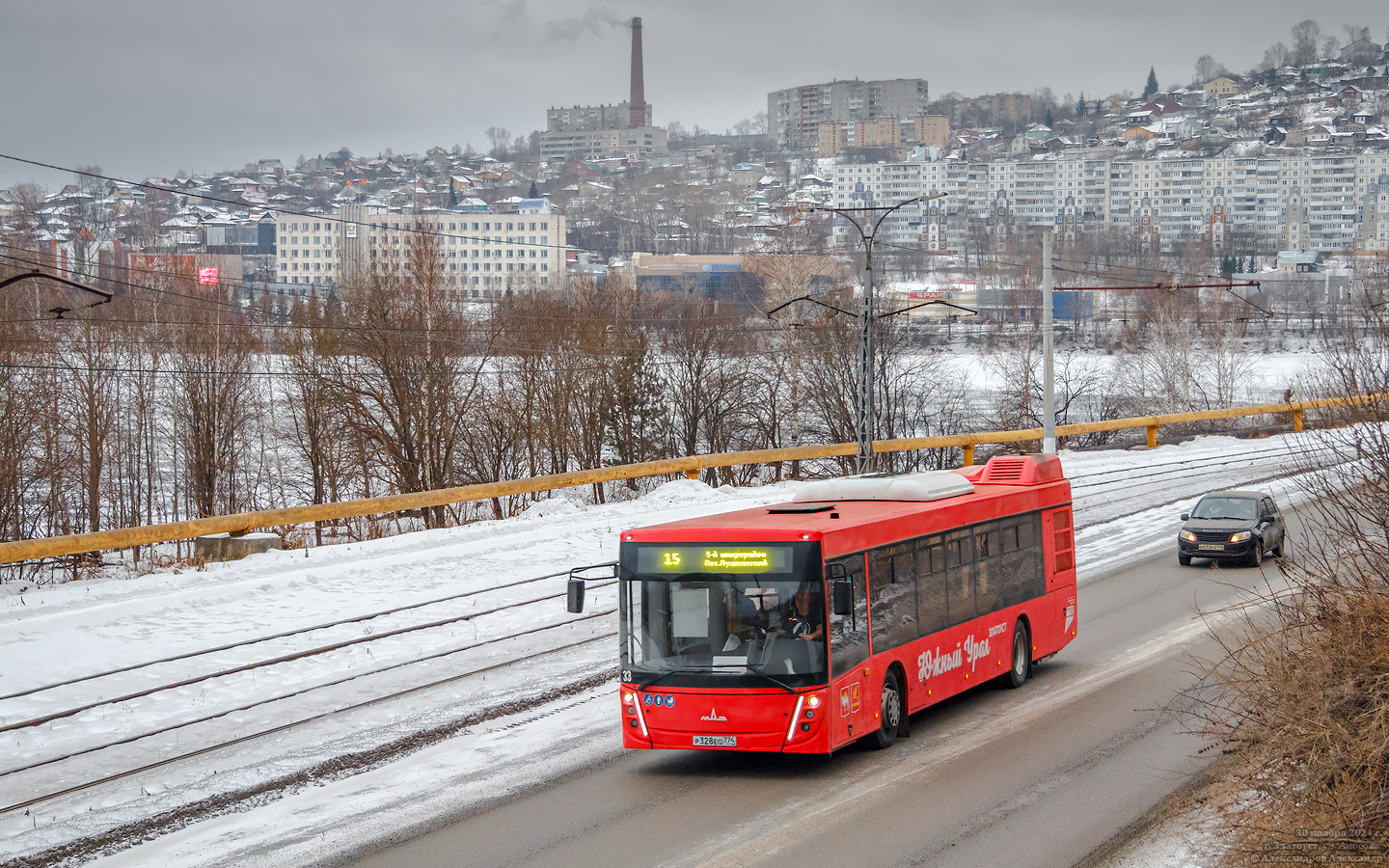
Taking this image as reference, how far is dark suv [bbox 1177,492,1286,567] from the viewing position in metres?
25.8

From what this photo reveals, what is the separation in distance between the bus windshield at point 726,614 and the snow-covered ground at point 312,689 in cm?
175

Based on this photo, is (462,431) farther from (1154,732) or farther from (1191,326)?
(1191,326)

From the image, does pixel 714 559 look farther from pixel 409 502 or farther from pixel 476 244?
pixel 476 244

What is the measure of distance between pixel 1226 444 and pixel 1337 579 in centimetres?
4431

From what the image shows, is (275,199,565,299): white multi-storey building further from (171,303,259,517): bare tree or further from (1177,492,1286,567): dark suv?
(1177,492,1286,567): dark suv

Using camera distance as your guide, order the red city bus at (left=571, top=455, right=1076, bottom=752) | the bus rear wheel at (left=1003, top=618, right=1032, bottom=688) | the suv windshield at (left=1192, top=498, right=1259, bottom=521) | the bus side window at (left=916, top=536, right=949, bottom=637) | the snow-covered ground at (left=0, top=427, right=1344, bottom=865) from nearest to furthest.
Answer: the snow-covered ground at (left=0, top=427, right=1344, bottom=865) < the red city bus at (left=571, top=455, right=1076, bottom=752) < the bus side window at (left=916, top=536, right=949, bottom=637) < the bus rear wheel at (left=1003, top=618, right=1032, bottom=688) < the suv windshield at (left=1192, top=498, right=1259, bottom=521)

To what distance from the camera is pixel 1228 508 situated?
2694cm

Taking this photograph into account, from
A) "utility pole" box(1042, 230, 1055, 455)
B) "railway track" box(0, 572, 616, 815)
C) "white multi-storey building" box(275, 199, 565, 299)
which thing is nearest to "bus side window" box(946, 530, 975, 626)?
"railway track" box(0, 572, 616, 815)

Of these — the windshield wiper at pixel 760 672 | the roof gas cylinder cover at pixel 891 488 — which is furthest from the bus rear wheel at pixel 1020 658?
the windshield wiper at pixel 760 672

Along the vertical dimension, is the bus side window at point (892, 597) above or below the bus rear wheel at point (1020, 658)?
above

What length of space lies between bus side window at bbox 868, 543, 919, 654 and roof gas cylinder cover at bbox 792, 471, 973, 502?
4.06ft

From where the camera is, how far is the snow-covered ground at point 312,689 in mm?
11359

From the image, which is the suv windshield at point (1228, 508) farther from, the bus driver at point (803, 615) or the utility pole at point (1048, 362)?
the bus driver at point (803, 615)

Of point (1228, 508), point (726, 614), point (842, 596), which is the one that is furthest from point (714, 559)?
point (1228, 508)
